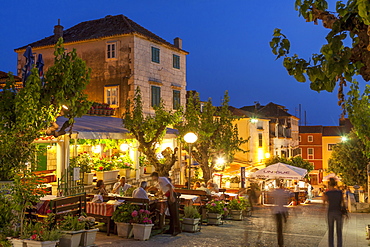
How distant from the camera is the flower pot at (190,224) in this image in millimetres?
12375

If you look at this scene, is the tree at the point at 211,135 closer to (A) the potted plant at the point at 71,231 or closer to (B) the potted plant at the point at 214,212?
(B) the potted plant at the point at 214,212

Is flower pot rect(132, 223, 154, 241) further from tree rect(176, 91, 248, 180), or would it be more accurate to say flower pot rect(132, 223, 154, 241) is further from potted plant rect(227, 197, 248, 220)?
tree rect(176, 91, 248, 180)

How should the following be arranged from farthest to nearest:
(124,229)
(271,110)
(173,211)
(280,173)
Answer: (271,110)
(280,173)
(173,211)
(124,229)

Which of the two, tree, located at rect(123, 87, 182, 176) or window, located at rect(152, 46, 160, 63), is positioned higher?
window, located at rect(152, 46, 160, 63)

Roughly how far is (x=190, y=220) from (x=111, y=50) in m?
14.8

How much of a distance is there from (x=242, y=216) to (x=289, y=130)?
44.6m

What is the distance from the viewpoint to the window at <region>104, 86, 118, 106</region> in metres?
24.5

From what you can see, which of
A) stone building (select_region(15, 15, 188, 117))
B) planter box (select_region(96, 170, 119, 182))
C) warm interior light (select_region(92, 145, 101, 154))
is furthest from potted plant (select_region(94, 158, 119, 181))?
stone building (select_region(15, 15, 188, 117))

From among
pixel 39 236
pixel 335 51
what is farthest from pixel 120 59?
pixel 335 51

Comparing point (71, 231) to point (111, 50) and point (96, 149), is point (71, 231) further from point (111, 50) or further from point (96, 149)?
point (111, 50)

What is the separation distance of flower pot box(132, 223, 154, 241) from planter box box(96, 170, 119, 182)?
7.18 m

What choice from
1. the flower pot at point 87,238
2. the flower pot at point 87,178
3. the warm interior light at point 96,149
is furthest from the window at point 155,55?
the flower pot at point 87,238

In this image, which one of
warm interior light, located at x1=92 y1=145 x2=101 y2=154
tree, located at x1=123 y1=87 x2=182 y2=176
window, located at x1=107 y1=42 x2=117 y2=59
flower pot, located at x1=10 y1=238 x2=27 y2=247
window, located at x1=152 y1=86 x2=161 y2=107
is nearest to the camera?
flower pot, located at x1=10 y1=238 x2=27 y2=247

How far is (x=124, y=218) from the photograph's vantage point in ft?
36.4
